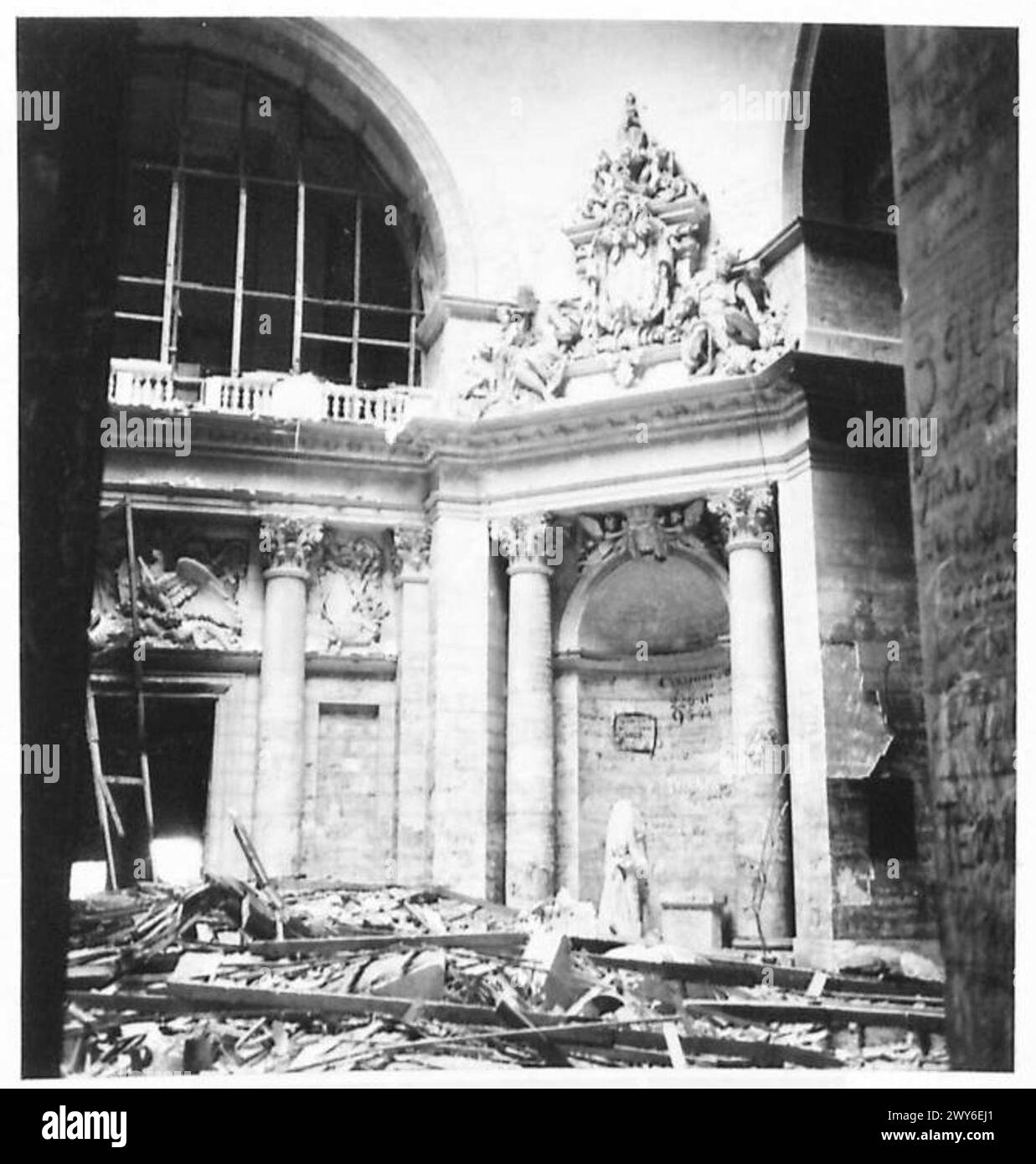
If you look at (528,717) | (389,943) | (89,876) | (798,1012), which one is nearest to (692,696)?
(528,717)

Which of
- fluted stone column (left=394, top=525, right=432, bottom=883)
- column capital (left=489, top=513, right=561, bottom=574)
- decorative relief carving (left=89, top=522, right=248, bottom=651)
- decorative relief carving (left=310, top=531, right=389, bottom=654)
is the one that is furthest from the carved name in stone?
decorative relief carving (left=89, top=522, right=248, bottom=651)

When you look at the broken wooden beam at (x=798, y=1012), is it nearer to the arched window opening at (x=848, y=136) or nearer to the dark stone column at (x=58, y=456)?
the dark stone column at (x=58, y=456)

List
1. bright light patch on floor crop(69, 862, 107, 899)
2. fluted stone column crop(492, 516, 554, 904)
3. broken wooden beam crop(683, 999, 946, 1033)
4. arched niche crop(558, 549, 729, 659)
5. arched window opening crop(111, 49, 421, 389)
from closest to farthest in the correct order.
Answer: broken wooden beam crop(683, 999, 946, 1033) → fluted stone column crop(492, 516, 554, 904) → bright light patch on floor crop(69, 862, 107, 899) → arched niche crop(558, 549, 729, 659) → arched window opening crop(111, 49, 421, 389)

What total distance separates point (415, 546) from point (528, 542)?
159cm

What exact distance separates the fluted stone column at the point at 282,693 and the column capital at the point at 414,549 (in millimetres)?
1089

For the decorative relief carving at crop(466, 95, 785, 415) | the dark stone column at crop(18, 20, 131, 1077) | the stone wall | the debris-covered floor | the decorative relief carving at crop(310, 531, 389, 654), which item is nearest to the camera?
the dark stone column at crop(18, 20, 131, 1077)

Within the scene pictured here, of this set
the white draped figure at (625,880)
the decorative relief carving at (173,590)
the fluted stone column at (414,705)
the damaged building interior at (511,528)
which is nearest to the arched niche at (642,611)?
the damaged building interior at (511,528)

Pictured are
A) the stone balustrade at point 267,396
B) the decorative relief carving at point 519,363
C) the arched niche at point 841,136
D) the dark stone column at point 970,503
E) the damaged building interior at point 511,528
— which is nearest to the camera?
the dark stone column at point 970,503

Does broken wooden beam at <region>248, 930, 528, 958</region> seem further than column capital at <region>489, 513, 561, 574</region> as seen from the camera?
No

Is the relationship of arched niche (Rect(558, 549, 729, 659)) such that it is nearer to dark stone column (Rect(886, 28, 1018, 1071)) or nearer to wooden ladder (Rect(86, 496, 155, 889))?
wooden ladder (Rect(86, 496, 155, 889))

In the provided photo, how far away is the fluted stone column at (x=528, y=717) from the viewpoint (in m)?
14.7

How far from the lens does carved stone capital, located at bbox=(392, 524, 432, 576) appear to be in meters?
16.0

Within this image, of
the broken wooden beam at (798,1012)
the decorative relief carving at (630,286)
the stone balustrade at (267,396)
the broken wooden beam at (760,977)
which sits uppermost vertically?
the decorative relief carving at (630,286)

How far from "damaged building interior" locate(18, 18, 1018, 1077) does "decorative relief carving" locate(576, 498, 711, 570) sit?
52 millimetres
